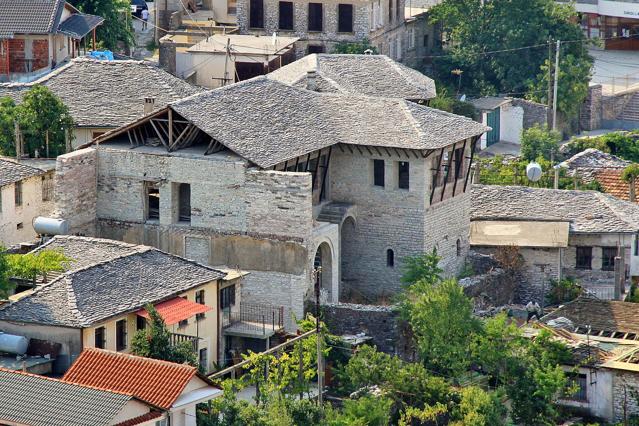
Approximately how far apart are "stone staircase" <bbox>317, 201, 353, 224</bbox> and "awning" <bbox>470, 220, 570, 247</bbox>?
5269 mm

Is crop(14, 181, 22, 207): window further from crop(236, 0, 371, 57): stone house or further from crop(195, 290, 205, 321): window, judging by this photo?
crop(236, 0, 371, 57): stone house

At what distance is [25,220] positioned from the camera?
72.2m

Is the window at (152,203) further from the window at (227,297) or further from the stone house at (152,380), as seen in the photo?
the stone house at (152,380)

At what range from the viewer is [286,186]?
223ft

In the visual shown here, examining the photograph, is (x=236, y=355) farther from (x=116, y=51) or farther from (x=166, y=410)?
(x=116, y=51)

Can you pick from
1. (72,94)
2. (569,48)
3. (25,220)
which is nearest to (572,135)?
(569,48)

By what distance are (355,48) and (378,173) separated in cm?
2266

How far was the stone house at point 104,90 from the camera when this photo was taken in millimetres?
78438

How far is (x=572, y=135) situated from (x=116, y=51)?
18589mm

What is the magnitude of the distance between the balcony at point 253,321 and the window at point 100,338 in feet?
17.4

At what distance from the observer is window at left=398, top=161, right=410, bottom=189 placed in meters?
71.6

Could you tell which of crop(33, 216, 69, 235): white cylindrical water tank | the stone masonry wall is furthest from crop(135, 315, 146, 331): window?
the stone masonry wall

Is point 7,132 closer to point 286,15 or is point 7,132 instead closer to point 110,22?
point 110,22

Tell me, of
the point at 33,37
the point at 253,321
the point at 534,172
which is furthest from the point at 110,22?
the point at 253,321
